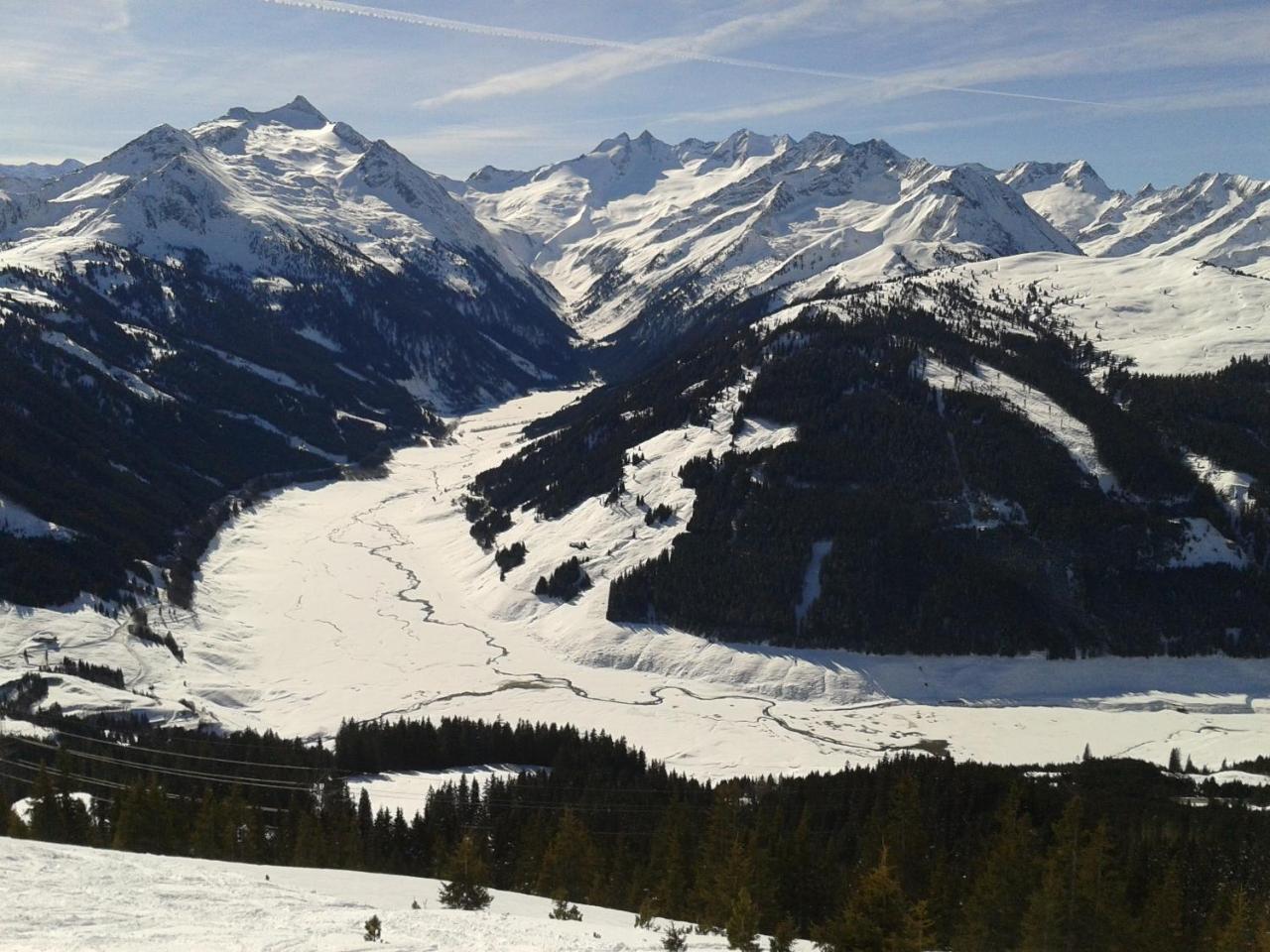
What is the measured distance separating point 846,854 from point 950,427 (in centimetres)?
10922

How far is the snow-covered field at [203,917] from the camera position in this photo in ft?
125

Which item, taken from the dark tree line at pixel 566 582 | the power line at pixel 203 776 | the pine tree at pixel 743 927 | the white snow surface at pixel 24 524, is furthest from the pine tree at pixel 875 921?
the white snow surface at pixel 24 524

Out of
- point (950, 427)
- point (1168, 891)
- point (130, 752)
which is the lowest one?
point (130, 752)

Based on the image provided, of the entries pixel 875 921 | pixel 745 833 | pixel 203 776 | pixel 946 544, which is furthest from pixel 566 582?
pixel 875 921

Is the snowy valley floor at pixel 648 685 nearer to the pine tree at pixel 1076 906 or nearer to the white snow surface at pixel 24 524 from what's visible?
the white snow surface at pixel 24 524

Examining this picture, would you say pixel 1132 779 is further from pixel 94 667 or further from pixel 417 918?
pixel 94 667

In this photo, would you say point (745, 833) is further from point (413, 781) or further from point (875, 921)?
point (413, 781)

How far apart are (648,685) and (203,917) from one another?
343 feet

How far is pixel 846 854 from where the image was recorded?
84.1 metres

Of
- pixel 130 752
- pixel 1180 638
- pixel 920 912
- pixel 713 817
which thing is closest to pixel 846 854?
pixel 713 817

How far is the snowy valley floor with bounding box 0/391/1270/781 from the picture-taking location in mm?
127188

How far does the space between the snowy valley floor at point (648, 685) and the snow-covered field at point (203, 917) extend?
2906 inches

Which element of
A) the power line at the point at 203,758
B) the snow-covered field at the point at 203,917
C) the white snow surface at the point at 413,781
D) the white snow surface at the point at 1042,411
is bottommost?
the white snow surface at the point at 413,781

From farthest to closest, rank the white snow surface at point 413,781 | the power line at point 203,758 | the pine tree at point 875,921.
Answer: the power line at point 203,758
the white snow surface at point 413,781
the pine tree at point 875,921
